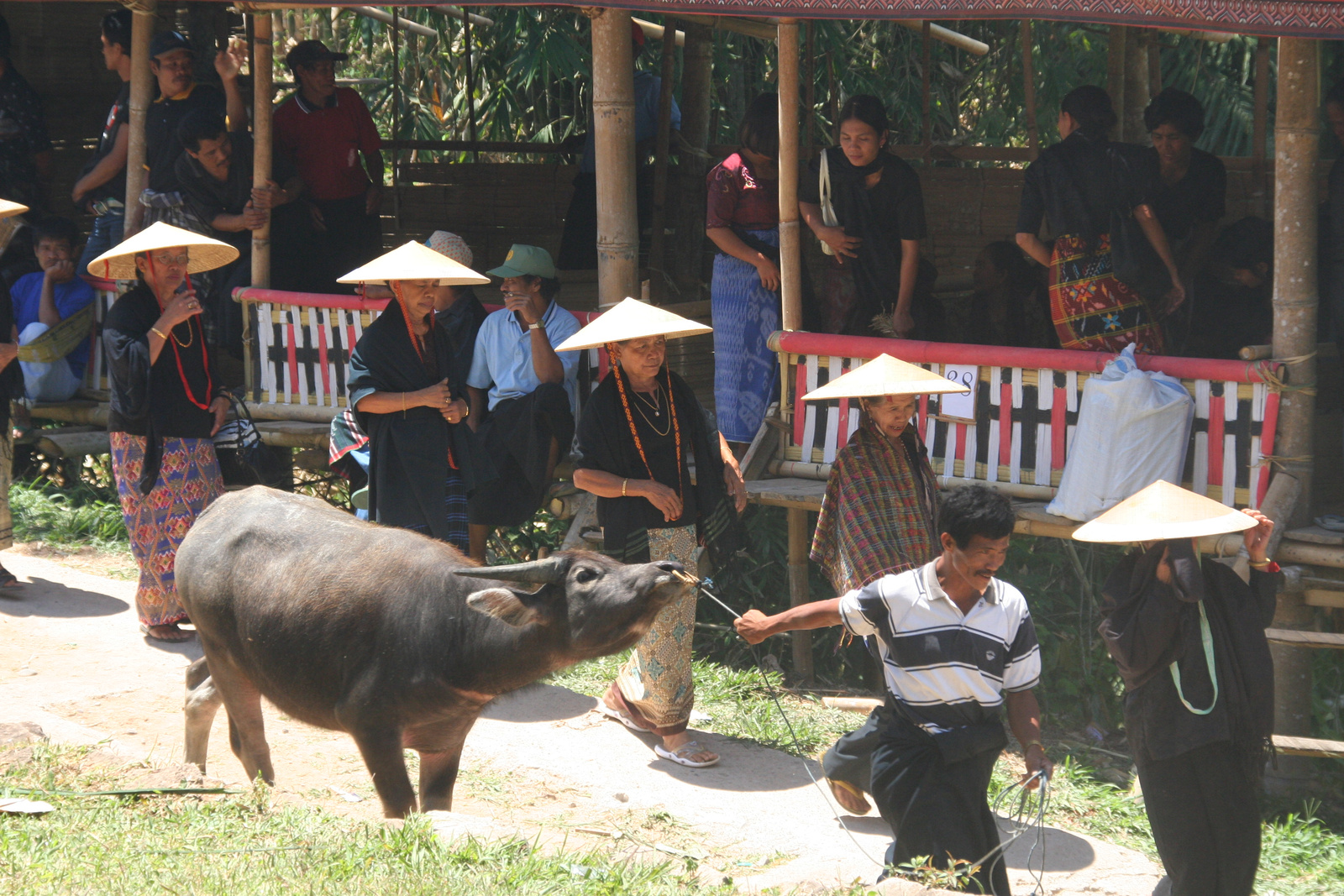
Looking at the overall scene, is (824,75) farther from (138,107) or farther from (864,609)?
(864,609)

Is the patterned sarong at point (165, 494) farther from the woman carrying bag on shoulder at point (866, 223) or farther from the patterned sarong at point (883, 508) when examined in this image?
the patterned sarong at point (883, 508)

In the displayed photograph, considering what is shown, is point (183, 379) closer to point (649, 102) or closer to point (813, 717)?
point (813, 717)

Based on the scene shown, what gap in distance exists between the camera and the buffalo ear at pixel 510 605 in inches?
162

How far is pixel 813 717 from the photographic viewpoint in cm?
663

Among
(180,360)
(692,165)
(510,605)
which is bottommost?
(510,605)

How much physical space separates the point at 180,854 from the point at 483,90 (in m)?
11.3

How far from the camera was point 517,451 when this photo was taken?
6.84 m

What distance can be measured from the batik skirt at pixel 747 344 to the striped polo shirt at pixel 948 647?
10.5 ft

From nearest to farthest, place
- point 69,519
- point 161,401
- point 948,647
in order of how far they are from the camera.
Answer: point 948,647 → point 161,401 → point 69,519

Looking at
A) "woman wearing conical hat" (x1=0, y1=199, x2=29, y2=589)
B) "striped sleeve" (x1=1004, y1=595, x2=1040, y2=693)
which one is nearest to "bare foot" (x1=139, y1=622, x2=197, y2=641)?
"woman wearing conical hat" (x1=0, y1=199, x2=29, y2=589)

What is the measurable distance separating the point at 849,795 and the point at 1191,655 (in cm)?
125

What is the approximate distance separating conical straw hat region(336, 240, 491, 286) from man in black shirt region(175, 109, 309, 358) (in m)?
2.28

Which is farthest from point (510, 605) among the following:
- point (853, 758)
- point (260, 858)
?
point (853, 758)

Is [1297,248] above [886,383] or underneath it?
above
